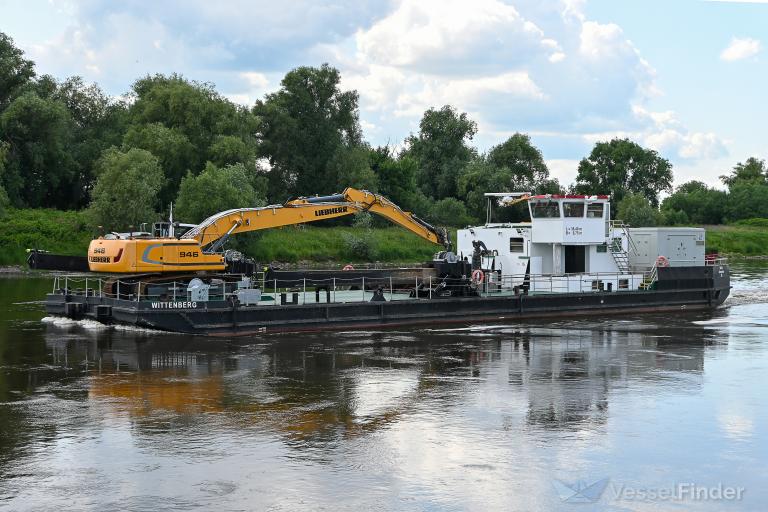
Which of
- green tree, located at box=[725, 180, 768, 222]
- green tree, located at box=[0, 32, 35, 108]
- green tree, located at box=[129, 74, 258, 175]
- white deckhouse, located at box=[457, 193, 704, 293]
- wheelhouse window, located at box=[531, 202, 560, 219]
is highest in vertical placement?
green tree, located at box=[0, 32, 35, 108]

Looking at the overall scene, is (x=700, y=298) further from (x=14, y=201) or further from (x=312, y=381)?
(x=14, y=201)

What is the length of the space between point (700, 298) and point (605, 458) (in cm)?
2498

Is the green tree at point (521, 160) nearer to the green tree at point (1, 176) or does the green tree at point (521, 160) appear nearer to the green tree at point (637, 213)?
the green tree at point (637, 213)

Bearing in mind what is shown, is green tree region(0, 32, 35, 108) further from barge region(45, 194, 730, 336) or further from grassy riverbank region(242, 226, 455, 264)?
barge region(45, 194, 730, 336)

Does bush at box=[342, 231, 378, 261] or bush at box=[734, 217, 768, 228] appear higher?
bush at box=[734, 217, 768, 228]

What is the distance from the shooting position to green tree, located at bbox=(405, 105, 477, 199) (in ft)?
316

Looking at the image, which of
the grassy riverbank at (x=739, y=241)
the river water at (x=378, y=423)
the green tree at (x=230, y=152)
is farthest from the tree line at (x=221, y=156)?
the river water at (x=378, y=423)

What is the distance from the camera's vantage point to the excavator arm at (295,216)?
29.1 m

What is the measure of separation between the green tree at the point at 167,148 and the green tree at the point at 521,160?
122 feet

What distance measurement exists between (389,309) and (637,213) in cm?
6400

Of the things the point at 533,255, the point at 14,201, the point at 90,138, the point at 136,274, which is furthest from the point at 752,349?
the point at 90,138

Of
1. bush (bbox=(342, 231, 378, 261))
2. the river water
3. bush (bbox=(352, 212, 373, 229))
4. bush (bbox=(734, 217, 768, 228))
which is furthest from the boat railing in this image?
bush (bbox=(734, 217, 768, 228))

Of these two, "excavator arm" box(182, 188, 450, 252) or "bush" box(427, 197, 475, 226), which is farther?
"bush" box(427, 197, 475, 226)

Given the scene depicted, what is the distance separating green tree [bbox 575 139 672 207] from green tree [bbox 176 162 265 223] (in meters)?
58.2
